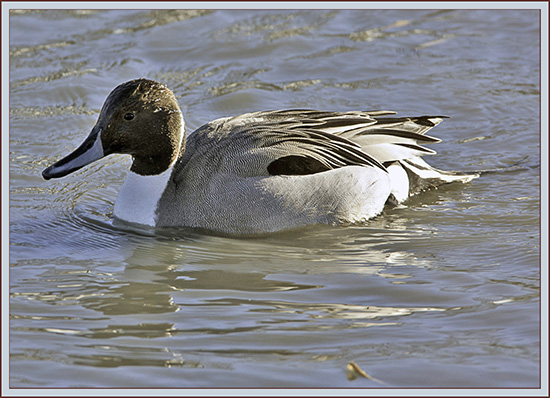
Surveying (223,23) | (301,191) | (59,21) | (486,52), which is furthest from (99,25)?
(301,191)

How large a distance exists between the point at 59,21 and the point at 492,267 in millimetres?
7323

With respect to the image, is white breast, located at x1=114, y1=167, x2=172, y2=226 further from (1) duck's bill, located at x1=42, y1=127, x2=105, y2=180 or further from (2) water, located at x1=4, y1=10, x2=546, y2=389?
(1) duck's bill, located at x1=42, y1=127, x2=105, y2=180

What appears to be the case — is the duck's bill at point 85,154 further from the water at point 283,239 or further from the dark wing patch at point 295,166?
the dark wing patch at point 295,166

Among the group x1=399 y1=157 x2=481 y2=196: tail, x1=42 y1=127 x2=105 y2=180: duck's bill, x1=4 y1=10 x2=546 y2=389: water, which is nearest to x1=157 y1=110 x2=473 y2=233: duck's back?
x1=4 y1=10 x2=546 y2=389: water

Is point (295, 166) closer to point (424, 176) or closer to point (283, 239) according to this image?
point (283, 239)

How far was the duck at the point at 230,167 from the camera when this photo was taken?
6309mm

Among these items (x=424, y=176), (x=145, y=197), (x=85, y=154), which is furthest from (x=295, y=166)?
(x=85, y=154)

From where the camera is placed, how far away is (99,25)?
10.9 m

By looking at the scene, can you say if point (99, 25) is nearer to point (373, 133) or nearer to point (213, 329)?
point (373, 133)

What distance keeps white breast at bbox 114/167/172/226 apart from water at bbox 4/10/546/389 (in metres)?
0.15

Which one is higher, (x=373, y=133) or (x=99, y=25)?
(x=99, y=25)

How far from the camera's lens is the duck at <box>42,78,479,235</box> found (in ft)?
20.7

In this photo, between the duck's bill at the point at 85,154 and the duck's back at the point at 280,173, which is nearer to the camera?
the duck's bill at the point at 85,154

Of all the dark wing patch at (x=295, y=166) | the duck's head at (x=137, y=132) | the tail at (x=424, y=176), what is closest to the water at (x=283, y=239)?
the tail at (x=424, y=176)
